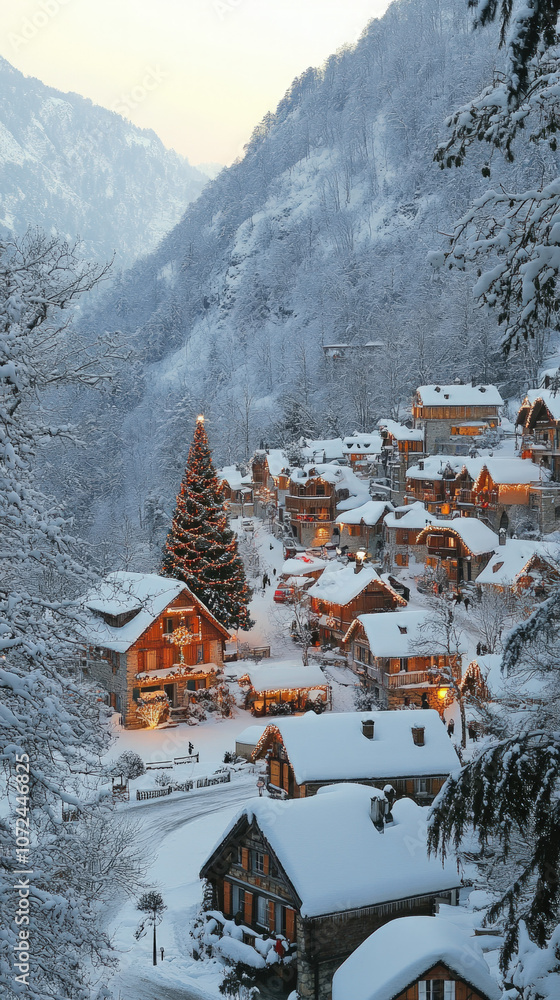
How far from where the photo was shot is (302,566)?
60781 mm

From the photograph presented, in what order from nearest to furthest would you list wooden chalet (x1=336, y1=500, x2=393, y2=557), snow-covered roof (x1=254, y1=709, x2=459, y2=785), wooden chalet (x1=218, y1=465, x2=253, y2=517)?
snow-covered roof (x1=254, y1=709, x2=459, y2=785) < wooden chalet (x1=336, y1=500, x2=393, y2=557) < wooden chalet (x1=218, y1=465, x2=253, y2=517)

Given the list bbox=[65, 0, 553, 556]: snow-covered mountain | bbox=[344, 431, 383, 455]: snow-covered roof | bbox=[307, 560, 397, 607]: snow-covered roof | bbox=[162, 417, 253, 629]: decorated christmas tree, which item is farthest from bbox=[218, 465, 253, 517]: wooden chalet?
bbox=[162, 417, 253, 629]: decorated christmas tree

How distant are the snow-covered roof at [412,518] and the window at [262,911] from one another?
133ft

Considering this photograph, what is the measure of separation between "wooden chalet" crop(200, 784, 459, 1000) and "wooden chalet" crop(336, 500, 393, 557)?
1788 inches

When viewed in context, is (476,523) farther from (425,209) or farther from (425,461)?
(425,209)

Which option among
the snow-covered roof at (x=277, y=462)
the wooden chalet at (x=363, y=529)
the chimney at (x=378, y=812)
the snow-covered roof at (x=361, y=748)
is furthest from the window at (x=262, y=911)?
the snow-covered roof at (x=277, y=462)

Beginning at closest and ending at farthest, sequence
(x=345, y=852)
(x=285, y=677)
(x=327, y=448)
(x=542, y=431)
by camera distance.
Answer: (x=345, y=852), (x=285, y=677), (x=542, y=431), (x=327, y=448)

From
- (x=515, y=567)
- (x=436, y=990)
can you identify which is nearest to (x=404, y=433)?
(x=515, y=567)

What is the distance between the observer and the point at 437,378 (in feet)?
319

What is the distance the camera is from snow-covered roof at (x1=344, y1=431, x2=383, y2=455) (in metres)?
85.3

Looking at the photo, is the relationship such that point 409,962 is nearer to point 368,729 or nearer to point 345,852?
point 345,852

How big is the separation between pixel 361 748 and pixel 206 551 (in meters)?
22.5

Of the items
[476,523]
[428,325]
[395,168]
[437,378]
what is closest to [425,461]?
[476,523]

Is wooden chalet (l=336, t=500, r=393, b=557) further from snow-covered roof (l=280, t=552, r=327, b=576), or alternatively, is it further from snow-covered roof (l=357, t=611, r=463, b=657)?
snow-covered roof (l=357, t=611, r=463, b=657)
